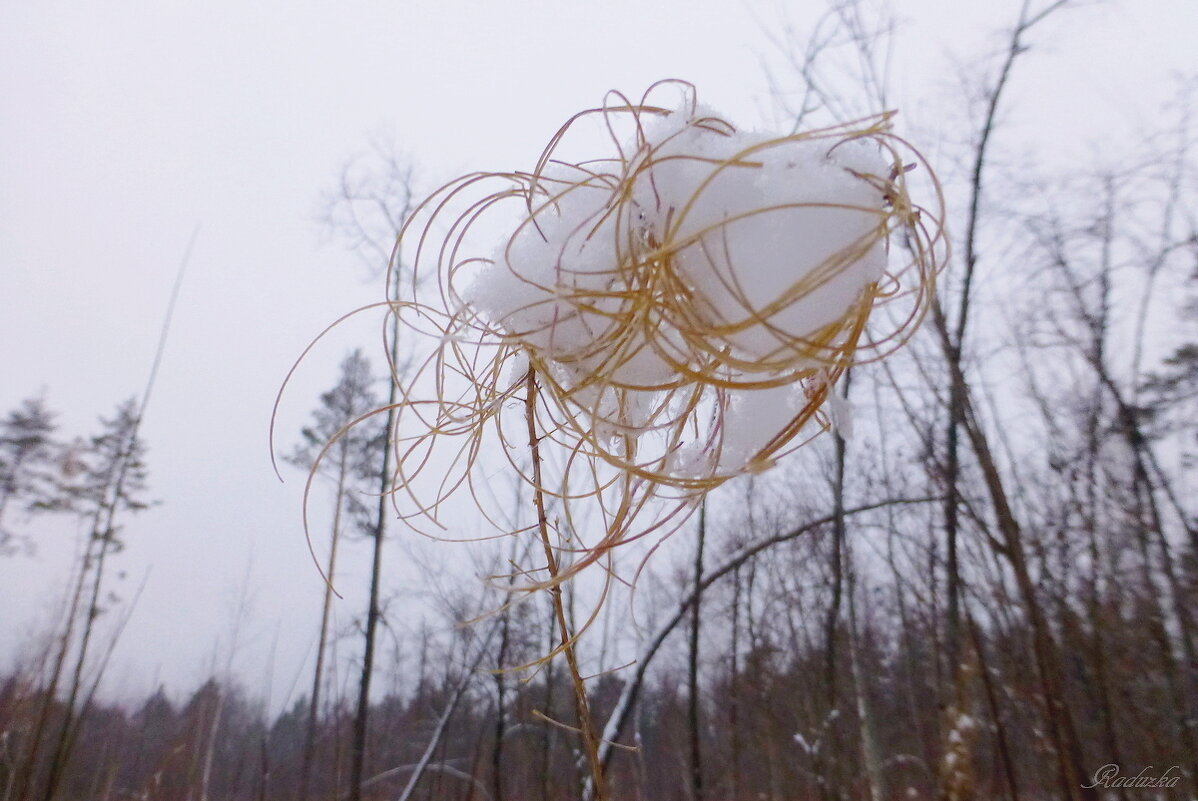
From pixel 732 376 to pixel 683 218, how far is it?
261 millimetres

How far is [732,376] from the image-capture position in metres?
0.99

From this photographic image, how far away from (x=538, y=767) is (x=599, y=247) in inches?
238

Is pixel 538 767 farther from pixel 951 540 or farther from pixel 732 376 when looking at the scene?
pixel 732 376

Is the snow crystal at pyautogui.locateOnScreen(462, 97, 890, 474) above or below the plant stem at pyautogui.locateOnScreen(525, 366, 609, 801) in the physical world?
above

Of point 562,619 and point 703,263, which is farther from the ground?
point 703,263

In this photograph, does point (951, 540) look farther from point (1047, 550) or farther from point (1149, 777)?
point (1149, 777)

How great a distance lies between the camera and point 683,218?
32.6 inches

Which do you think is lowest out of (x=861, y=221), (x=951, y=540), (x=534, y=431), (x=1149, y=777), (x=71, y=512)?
(x=1149, y=777)

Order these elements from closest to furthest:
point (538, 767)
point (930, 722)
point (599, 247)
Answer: point (599, 247), point (538, 767), point (930, 722)

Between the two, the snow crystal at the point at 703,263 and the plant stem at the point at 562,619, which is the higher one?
the snow crystal at the point at 703,263

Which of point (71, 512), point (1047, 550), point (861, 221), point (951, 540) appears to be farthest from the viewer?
point (71, 512)

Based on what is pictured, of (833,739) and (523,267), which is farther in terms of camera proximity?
(833,739)

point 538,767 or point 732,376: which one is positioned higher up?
point 732,376

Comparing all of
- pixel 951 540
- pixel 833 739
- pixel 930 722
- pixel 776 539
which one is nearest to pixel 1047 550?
pixel 951 540
